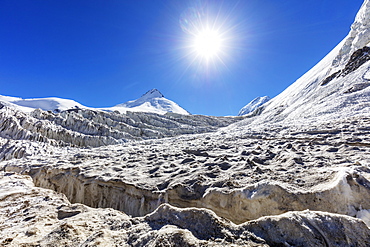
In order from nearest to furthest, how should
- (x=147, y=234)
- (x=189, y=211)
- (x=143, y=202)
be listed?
(x=147, y=234)
(x=189, y=211)
(x=143, y=202)

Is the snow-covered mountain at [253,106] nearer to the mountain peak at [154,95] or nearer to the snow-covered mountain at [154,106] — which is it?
the snow-covered mountain at [154,106]

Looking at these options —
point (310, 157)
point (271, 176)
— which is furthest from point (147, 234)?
point (310, 157)

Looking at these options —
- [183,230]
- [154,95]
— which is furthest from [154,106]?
[183,230]

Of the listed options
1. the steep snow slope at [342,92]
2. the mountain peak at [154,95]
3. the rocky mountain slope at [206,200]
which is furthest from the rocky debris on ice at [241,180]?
the mountain peak at [154,95]

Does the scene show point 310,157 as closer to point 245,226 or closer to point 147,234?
point 245,226

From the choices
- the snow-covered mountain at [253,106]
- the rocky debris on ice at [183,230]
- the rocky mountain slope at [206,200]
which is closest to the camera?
the rocky debris on ice at [183,230]

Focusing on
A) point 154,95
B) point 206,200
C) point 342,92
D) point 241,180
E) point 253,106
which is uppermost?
point 154,95

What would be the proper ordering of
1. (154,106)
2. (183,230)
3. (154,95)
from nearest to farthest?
1. (183,230)
2. (154,106)
3. (154,95)

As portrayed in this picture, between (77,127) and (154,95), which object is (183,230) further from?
(154,95)
